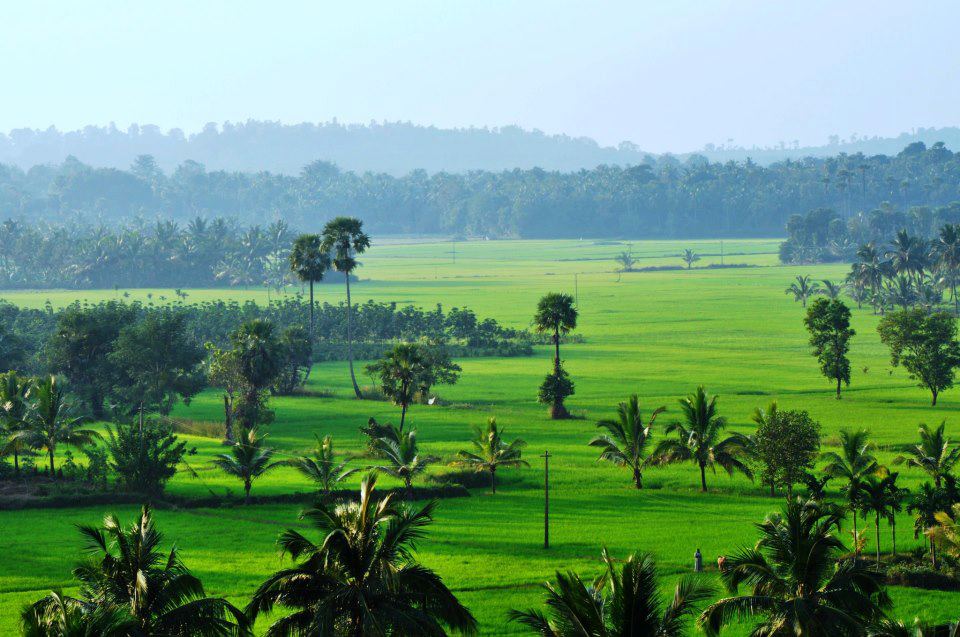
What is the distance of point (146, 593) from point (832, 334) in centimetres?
5127

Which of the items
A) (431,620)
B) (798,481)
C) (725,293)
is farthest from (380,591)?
(725,293)

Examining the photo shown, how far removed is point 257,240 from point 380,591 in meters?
140

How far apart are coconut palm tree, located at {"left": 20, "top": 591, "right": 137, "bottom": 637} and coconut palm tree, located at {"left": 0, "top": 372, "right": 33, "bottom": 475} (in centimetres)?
2653

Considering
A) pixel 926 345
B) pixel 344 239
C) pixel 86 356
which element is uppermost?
pixel 344 239

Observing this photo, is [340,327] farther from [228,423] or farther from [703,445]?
[703,445]

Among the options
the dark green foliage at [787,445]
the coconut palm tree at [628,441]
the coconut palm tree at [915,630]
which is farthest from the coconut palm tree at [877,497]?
the coconut palm tree at [915,630]

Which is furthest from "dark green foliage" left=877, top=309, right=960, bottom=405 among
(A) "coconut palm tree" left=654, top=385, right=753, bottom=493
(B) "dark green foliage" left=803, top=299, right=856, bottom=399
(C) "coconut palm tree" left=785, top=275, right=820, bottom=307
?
(C) "coconut palm tree" left=785, top=275, right=820, bottom=307

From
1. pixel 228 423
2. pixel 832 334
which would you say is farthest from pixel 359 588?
pixel 832 334

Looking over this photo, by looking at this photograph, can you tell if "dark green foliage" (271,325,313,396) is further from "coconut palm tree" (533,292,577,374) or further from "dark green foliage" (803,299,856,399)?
"dark green foliage" (803,299,856,399)

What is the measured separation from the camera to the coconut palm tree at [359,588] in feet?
63.7

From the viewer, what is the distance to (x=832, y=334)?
6475 centimetres

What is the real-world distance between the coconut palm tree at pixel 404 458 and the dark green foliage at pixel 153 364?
2123 cm

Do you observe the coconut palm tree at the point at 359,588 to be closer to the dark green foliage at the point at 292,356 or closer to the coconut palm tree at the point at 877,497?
the coconut palm tree at the point at 877,497

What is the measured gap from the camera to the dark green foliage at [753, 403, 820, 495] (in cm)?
4022
